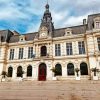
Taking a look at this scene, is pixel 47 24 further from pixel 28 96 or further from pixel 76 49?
pixel 28 96

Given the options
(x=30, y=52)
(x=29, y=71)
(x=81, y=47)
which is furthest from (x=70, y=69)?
(x=30, y=52)

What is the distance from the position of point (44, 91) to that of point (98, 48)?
1499 cm

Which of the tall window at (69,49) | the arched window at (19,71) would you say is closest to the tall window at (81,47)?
the tall window at (69,49)

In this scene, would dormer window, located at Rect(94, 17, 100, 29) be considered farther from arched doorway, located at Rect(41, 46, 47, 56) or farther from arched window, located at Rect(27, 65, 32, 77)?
arched window, located at Rect(27, 65, 32, 77)

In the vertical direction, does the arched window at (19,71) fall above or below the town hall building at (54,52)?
below

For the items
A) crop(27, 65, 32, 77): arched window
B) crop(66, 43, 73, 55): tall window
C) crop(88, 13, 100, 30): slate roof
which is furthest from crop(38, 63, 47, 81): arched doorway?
crop(88, 13, 100, 30): slate roof

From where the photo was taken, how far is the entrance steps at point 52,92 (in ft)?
52.0

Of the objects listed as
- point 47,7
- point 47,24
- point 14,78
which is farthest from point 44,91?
point 47,7

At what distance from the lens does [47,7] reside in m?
40.5

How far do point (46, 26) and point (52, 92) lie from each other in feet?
67.3

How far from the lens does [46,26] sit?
3516 centimetres

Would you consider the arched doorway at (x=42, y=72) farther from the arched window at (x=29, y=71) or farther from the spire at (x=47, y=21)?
the spire at (x=47, y=21)

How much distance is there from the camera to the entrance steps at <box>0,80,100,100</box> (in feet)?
52.0

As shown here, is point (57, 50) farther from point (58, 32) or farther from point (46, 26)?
point (46, 26)
